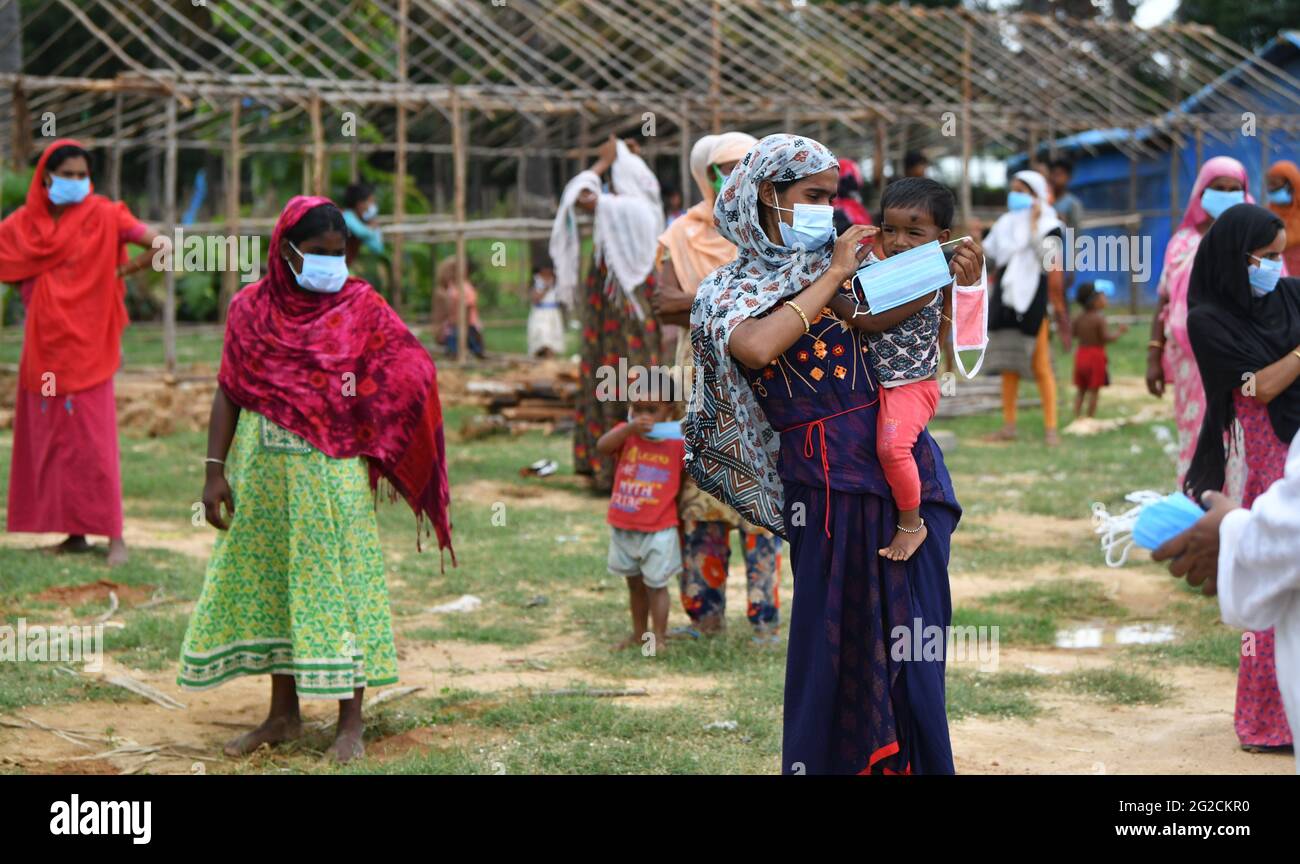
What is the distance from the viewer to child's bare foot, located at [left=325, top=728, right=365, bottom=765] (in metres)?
4.91

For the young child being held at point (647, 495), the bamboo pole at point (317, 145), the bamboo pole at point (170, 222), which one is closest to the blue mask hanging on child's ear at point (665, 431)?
the young child being held at point (647, 495)

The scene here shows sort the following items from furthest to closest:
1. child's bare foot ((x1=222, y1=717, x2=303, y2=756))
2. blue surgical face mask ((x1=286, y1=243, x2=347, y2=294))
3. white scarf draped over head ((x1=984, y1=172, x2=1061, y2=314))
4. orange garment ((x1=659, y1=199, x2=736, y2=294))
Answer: white scarf draped over head ((x1=984, y1=172, x2=1061, y2=314))
orange garment ((x1=659, y1=199, x2=736, y2=294))
child's bare foot ((x1=222, y1=717, x2=303, y2=756))
blue surgical face mask ((x1=286, y1=243, x2=347, y2=294))

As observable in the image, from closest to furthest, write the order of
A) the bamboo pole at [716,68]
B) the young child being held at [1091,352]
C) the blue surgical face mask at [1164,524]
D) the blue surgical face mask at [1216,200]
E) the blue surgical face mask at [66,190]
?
1. the blue surgical face mask at [1164,524]
2. the blue surgical face mask at [1216,200]
3. the blue surgical face mask at [66,190]
4. the young child being held at [1091,352]
5. the bamboo pole at [716,68]

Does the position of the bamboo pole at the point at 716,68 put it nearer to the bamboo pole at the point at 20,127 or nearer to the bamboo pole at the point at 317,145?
the bamboo pole at the point at 317,145

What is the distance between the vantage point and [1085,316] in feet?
42.4

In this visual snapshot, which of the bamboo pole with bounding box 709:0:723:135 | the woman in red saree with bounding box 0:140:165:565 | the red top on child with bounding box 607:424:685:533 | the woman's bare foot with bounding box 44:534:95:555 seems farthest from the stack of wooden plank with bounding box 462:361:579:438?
the red top on child with bounding box 607:424:685:533

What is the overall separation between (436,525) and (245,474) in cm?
70

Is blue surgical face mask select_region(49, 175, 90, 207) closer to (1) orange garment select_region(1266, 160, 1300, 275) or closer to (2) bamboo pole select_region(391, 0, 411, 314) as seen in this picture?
(1) orange garment select_region(1266, 160, 1300, 275)

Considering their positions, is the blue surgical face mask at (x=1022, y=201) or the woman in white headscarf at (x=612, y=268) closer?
the woman in white headscarf at (x=612, y=268)

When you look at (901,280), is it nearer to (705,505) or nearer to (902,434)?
(902,434)

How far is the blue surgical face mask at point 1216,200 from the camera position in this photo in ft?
22.9

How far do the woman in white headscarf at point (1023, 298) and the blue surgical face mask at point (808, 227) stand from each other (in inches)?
331

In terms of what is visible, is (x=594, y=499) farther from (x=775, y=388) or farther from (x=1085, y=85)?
(x=1085, y=85)

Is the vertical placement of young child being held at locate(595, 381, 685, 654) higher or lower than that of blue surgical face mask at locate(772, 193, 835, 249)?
lower
